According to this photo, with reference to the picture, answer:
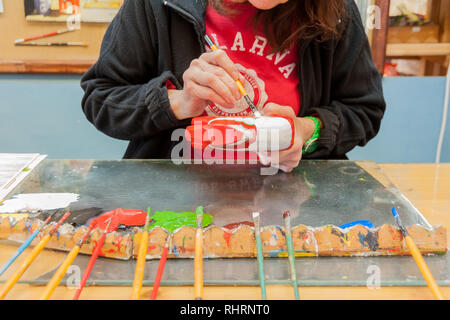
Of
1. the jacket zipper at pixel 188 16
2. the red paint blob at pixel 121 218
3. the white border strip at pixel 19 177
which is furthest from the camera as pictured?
the jacket zipper at pixel 188 16

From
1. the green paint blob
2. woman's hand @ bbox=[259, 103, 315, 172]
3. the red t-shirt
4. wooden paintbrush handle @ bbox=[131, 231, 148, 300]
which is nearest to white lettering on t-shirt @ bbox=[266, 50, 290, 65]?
the red t-shirt

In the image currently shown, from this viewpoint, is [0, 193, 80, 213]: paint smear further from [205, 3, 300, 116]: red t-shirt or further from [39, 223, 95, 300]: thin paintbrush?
[205, 3, 300, 116]: red t-shirt

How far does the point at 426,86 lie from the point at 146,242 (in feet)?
4.59

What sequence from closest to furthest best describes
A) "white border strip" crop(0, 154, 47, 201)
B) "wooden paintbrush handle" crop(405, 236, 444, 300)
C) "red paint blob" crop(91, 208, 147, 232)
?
"wooden paintbrush handle" crop(405, 236, 444, 300) < "red paint blob" crop(91, 208, 147, 232) < "white border strip" crop(0, 154, 47, 201)

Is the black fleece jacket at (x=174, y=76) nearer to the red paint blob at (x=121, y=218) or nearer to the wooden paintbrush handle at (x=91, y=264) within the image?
the red paint blob at (x=121, y=218)

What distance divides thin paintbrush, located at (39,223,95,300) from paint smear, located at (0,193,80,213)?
0.15 meters

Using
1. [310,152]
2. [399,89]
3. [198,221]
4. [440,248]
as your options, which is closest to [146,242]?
[198,221]

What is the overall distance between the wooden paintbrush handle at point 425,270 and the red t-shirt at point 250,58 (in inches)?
17.7

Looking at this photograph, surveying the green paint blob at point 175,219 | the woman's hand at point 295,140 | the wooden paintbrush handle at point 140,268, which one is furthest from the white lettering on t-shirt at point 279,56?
the wooden paintbrush handle at point 140,268

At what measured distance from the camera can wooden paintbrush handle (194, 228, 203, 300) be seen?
0.43 meters

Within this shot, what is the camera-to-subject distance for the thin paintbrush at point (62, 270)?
0.42m

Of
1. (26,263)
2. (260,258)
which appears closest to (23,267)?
(26,263)

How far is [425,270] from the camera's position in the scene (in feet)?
1.45
